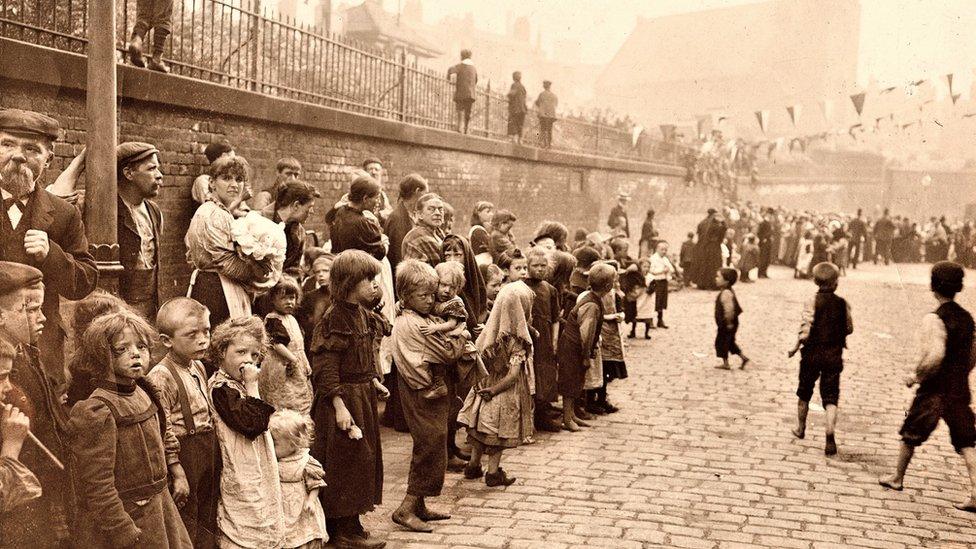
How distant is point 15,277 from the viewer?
3.09m

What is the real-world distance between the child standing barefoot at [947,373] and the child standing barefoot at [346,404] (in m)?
4.14

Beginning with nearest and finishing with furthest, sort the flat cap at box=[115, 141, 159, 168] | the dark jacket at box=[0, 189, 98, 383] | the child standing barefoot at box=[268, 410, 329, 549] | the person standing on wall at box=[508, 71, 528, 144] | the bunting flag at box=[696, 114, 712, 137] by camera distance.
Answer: the dark jacket at box=[0, 189, 98, 383] → the child standing barefoot at box=[268, 410, 329, 549] → the flat cap at box=[115, 141, 159, 168] → the person standing on wall at box=[508, 71, 528, 144] → the bunting flag at box=[696, 114, 712, 137]

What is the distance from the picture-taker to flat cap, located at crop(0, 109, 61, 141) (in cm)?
367

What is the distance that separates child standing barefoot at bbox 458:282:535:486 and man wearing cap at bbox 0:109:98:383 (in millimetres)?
3148

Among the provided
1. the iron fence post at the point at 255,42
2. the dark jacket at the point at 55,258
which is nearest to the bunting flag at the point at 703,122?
the iron fence post at the point at 255,42

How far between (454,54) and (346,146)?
35.4m

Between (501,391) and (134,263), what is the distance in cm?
263

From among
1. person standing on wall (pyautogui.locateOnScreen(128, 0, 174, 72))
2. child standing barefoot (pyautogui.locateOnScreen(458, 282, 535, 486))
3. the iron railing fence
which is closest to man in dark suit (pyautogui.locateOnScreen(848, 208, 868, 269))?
the iron railing fence

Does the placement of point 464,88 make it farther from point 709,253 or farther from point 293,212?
point 293,212

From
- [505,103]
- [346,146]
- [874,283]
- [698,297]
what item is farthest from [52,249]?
[874,283]

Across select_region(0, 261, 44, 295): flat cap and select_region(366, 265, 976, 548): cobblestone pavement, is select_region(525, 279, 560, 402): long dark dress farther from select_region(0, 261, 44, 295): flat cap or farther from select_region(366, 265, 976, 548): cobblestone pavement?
select_region(0, 261, 44, 295): flat cap

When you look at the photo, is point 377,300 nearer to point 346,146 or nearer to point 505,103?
point 346,146

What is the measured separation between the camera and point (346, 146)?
1123 centimetres

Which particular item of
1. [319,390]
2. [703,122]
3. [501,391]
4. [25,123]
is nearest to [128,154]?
[25,123]
